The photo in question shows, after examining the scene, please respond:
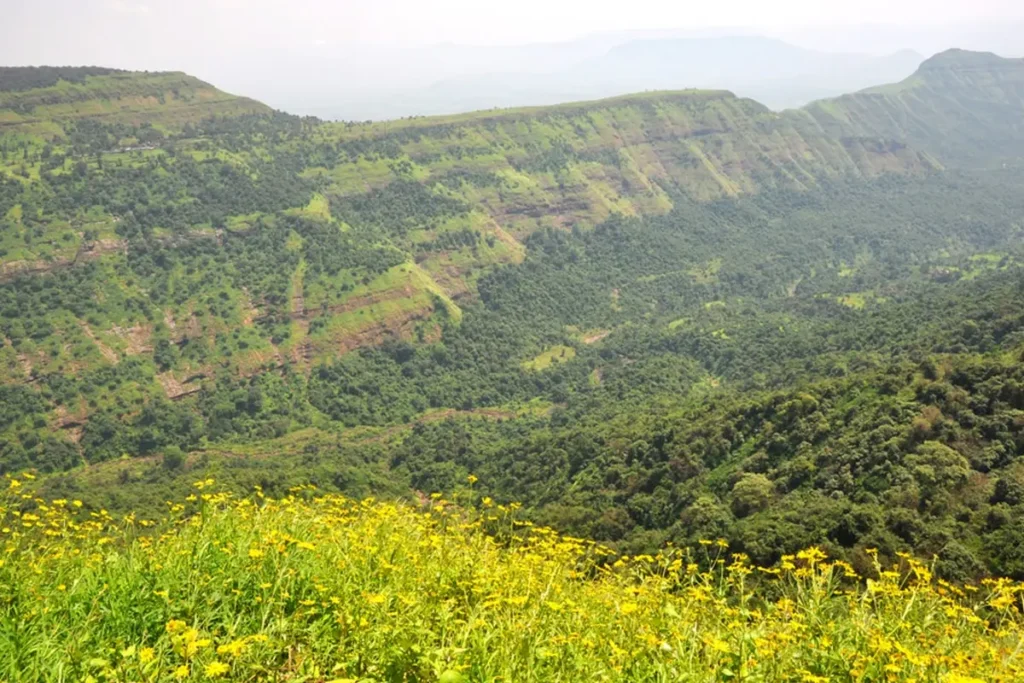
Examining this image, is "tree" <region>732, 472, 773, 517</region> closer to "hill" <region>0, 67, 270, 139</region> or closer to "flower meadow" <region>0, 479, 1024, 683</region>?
"flower meadow" <region>0, 479, 1024, 683</region>

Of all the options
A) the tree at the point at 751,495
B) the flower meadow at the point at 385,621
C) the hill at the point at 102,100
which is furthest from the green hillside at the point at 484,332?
the flower meadow at the point at 385,621

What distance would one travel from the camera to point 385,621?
23.8 feet

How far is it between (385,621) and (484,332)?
11758cm

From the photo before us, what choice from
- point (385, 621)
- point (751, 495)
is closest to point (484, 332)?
point (751, 495)

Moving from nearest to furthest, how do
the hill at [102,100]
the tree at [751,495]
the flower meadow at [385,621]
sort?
the flower meadow at [385,621], the tree at [751,495], the hill at [102,100]

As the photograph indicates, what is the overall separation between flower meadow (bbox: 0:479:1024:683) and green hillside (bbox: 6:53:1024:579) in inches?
750

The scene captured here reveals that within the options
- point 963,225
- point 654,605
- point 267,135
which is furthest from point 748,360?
A: point 963,225

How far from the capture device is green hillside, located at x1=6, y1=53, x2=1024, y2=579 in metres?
39.0

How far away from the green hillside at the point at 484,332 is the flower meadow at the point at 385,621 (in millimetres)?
19048

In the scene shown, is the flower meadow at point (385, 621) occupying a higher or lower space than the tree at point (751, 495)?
higher

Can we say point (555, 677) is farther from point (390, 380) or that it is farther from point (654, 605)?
point (390, 380)

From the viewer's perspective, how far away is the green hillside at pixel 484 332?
128 feet

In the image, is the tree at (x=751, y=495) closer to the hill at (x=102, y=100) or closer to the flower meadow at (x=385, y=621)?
the flower meadow at (x=385, y=621)

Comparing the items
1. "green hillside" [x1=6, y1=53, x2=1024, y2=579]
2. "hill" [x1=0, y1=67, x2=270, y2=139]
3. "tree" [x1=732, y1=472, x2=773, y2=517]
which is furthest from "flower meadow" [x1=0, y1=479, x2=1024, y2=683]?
"hill" [x1=0, y1=67, x2=270, y2=139]
